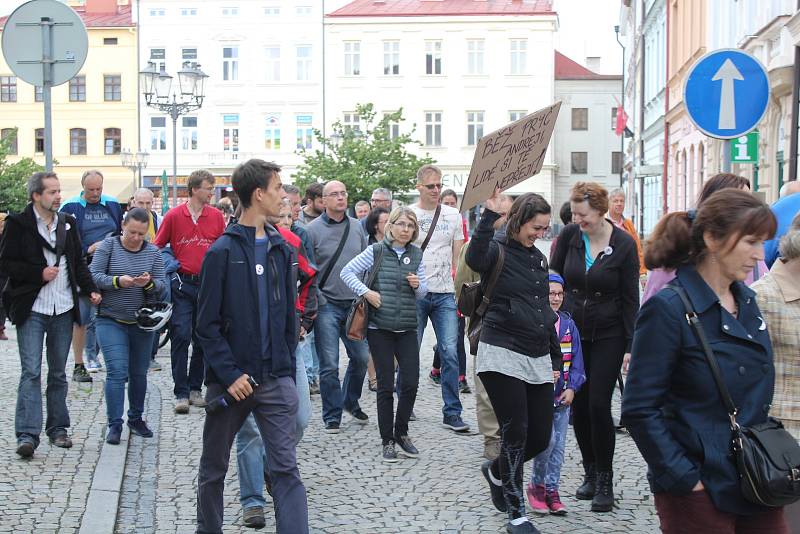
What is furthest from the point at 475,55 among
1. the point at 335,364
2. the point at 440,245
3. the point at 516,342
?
the point at 516,342

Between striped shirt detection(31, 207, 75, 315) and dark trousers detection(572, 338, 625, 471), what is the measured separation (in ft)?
12.0

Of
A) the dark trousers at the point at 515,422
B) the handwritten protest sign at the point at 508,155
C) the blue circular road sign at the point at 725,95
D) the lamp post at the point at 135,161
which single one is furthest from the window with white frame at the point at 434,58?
the dark trousers at the point at 515,422

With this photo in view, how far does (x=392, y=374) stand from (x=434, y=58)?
187 ft

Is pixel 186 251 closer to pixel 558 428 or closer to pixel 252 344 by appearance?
pixel 558 428

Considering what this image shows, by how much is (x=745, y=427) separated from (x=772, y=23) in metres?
17.4

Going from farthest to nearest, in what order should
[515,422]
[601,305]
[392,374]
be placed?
1. [392,374]
2. [601,305]
3. [515,422]

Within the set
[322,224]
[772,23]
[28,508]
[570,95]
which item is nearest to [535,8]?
[570,95]

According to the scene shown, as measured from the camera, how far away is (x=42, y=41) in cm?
877

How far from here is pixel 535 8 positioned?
207ft

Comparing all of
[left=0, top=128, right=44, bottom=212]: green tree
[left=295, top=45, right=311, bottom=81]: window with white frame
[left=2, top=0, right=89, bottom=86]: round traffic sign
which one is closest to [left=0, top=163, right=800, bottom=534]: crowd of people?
[left=2, top=0, right=89, bottom=86]: round traffic sign

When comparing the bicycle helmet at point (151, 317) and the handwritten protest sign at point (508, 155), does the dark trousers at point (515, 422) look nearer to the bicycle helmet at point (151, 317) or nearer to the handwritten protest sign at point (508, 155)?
the handwritten protest sign at point (508, 155)

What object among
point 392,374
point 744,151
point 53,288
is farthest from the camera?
point 744,151

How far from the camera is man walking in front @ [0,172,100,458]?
7.70 metres

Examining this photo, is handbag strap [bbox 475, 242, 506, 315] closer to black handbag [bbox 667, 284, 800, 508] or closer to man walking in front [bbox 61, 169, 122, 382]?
black handbag [bbox 667, 284, 800, 508]
